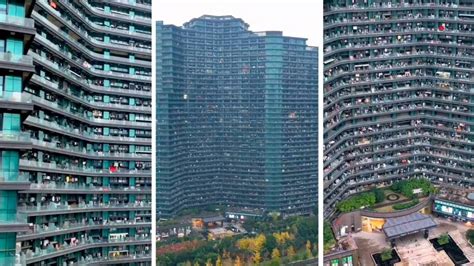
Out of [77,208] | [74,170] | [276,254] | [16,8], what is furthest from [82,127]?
[276,254]

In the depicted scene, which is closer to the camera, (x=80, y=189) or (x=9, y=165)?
(x=9, y=165)

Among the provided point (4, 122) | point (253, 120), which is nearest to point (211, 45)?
point (253, 120)

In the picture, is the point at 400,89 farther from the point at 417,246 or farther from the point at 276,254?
the point at 276,254

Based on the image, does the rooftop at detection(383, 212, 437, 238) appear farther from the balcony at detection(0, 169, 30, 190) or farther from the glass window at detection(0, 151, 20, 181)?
the glass window at detection(0, 151, 20, 181)

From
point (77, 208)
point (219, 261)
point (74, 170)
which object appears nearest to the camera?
point (77, 208)

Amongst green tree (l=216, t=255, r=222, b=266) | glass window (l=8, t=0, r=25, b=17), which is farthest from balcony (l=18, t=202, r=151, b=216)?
green tree (l=216, t=255, r=222, b=266)

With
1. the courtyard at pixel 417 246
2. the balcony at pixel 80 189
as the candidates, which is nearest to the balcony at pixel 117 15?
the balcony at pixel 80 189

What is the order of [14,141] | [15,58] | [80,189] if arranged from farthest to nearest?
[80,189] < [15,58] < [14,141]

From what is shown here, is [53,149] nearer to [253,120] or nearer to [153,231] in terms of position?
[153,231]
